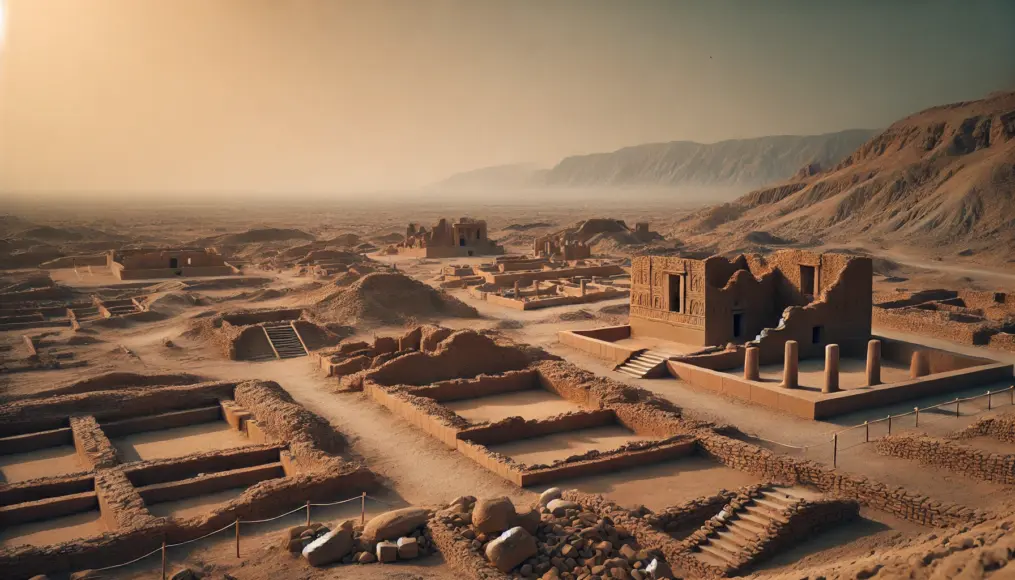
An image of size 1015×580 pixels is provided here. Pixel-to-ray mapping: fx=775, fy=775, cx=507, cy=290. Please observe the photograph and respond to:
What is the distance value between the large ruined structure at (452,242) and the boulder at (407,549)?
5363 cm

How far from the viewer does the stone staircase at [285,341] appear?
2872 centimetres

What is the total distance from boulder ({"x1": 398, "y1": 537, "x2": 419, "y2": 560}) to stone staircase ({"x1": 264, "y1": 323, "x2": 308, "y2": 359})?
17748mm

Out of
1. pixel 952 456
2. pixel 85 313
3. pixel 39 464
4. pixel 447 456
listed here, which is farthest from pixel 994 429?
pixel 85 313

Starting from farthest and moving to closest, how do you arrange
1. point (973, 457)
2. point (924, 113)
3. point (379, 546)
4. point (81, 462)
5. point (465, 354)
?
1. point (924, 113)
2. point (465, 354)
3. point (81, 462)
4. point (973, 457)
5. point (379, 546)

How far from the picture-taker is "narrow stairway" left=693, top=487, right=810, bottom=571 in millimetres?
12312

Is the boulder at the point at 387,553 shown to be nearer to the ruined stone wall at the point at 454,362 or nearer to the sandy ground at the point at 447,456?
the sandy ground at the point at 447,456

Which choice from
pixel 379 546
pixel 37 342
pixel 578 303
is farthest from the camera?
pixel 578 303

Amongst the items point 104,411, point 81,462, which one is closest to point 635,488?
point 81,462

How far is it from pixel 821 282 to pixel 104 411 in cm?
2280

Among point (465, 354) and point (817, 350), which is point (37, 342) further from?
point (817, 350)

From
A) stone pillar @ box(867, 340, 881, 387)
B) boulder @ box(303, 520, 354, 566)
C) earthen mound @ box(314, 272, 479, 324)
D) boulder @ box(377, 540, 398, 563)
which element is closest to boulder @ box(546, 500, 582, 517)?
boulder @ box(377, 540, 398, 563)

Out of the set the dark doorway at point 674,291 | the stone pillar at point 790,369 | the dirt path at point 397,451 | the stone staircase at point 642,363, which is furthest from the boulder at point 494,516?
the dark doorway at point 674,291

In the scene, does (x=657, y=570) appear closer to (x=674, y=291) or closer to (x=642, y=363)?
(x=642, y=363)

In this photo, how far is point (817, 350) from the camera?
2605 cm
